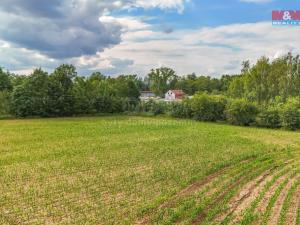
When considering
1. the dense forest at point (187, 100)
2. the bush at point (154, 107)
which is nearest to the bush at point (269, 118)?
A: the dense forest at point (187, 100)

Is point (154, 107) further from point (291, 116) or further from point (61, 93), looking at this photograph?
point (291, 116)

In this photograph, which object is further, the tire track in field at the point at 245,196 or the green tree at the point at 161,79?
the green tree at the point at 161,79

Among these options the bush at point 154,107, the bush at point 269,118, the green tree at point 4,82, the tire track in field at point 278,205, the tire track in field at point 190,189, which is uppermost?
the green tree at point 4,82

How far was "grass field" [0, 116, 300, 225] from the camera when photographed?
8211 millimetres

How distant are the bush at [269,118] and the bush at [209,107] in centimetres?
516

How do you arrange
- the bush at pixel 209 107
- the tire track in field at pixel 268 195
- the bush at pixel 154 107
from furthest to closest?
1. the bush at pixel 154 107
2. the bush at pixel 209 107
3. the tire track in field at pixel 268 195

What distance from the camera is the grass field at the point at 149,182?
26.9 ft

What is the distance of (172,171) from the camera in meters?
13.2

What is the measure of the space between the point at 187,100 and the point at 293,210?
33.6 meters

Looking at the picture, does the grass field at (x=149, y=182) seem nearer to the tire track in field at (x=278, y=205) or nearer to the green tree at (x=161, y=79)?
the tire track in field at (x=278, y=205)

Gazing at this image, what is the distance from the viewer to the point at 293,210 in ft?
27.2

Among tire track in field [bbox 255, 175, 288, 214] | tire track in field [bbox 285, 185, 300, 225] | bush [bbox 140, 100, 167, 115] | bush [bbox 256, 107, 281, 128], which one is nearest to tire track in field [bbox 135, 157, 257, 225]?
tire track in field [bbox 255, 175, 288, 214]

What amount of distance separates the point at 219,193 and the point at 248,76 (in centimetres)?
4044

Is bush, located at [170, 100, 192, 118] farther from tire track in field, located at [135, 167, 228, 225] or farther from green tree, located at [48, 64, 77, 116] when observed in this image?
tire track in field, located at [135, 167, 228, 225]
